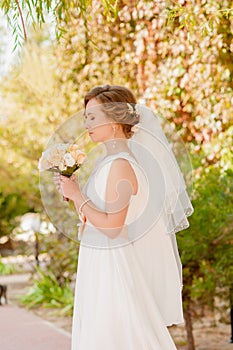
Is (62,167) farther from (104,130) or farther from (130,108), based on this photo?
(130,108)

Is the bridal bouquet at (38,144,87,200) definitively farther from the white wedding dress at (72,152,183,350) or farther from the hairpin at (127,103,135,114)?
the hairpin at (127,103,135,114)

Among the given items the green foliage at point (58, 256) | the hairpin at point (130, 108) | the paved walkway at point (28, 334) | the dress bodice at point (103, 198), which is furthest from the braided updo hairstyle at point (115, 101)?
the green foliage at point (58, 256)

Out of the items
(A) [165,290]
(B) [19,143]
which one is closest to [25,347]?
(A) [165,290]

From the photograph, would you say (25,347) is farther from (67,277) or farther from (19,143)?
(19,143)

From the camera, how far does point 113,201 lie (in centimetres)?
311

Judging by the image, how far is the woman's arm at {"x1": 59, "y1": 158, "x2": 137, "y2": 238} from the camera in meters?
3.10

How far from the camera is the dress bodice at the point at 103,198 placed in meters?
3.16

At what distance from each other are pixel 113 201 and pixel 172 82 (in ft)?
15.3

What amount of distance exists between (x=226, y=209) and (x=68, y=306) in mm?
3874

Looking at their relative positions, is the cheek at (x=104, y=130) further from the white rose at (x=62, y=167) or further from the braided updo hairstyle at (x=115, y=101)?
the white rose at (x=62, y=167)

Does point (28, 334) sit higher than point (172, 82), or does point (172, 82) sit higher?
point (172, 82)

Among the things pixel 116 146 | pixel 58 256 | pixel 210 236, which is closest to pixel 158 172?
pixel 116 146

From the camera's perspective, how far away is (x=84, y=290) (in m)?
3.24

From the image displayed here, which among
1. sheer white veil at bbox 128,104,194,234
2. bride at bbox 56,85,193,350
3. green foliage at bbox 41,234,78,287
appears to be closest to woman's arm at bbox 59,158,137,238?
bride at bbox 56,85,193,350
